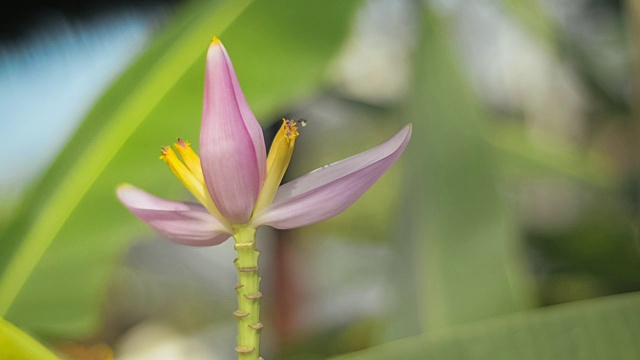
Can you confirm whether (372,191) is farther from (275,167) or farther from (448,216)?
(275,167)

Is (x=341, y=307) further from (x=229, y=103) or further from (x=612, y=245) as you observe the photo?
(x=229, y=103)

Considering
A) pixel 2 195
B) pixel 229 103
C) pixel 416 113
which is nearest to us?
pixel 229 103

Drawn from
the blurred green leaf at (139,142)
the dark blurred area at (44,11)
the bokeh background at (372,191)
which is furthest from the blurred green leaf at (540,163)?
the dark blurred area at (44,11)

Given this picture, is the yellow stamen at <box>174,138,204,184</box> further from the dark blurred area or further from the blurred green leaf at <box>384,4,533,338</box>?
the dark blurred area

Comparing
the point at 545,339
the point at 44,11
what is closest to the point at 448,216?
the point at 545,339

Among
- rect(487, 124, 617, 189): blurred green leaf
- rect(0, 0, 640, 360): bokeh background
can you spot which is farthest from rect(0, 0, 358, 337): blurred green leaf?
rect(487, 124, 617, 189): blurred green leaf

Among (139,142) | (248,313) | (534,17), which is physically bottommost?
(248,313)

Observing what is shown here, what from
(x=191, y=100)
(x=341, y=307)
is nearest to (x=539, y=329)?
(x=191, y=100)

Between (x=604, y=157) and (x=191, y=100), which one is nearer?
(x=191, y=100)
